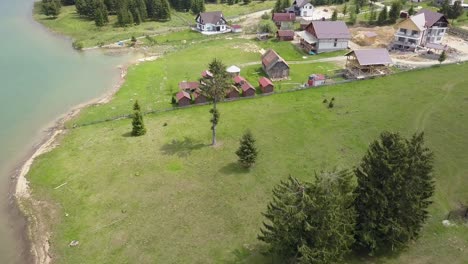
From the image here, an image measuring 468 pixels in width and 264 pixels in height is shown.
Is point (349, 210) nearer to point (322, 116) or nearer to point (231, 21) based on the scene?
point (322, 116)

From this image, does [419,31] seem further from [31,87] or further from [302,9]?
[31,87]

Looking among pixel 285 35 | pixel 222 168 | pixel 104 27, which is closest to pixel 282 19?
pixel 285 35

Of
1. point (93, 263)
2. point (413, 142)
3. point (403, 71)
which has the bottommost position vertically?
point (93, 263)

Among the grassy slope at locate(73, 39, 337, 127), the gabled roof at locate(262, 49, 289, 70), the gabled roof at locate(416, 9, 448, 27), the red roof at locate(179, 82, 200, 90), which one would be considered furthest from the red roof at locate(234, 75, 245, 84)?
the gabled roof at locate(416, 9, 448, 27)

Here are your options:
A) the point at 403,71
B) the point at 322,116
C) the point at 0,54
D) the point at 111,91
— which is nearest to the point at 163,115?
the point at 111,91

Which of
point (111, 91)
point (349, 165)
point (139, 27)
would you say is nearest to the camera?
point (349, 165)

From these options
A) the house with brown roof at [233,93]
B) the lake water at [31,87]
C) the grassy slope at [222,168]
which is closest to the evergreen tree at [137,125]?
the grassy slope at [222,168]

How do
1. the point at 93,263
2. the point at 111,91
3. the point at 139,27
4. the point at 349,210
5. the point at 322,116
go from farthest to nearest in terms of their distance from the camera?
the point at 139,27
the point at 111,91
the point at 322,116
the point at 93,263
the point at 349,210
